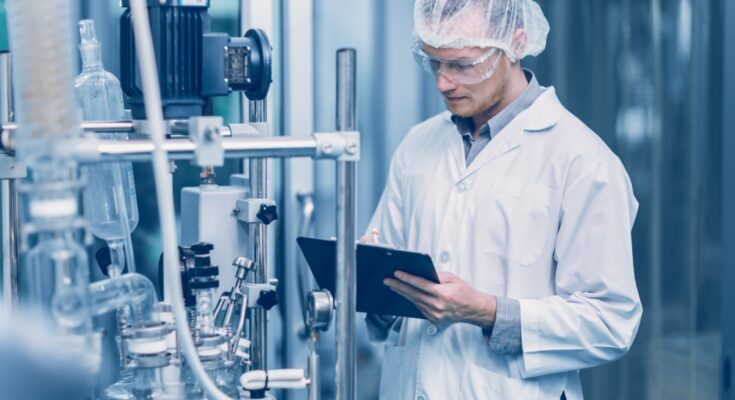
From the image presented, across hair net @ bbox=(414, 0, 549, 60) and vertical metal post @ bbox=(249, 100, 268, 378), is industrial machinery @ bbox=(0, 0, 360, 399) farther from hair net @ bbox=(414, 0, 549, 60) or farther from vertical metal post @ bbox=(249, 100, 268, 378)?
hair net @ bbox=(414, 0, 549, 60)

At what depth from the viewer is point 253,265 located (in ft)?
4.70

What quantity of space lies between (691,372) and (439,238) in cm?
125

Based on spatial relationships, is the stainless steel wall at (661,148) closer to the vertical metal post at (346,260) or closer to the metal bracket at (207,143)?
the vertical metal post at (346,260)

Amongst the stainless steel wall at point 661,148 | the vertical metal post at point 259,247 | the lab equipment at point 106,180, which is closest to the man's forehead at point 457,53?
the vertical metal post at point 259,247

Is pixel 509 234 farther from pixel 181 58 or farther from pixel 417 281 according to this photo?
pixel 181 58

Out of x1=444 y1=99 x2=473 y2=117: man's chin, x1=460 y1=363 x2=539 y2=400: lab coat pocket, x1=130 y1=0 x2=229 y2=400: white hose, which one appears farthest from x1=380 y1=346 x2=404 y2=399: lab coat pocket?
x1=130 y1=0 x2=229 y2=400: white hose

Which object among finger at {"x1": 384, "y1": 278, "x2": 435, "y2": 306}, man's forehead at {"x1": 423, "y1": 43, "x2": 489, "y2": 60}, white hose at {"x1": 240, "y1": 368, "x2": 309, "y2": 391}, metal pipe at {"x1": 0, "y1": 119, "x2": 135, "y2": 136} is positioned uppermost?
man's forehead at {"x1": 423, "y1": 43, "x2": 489, "y2": 60}

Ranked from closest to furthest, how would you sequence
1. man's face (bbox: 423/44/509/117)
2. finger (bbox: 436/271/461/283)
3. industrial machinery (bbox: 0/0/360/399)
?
industrial machinery (bbox: 0/0/360/399)
finger (bbox: 436/271/461/283)
man's face (bbox: 423/44/509/117)

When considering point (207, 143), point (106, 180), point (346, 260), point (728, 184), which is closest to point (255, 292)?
point (106, 180)

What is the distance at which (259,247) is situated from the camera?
61.3 inches

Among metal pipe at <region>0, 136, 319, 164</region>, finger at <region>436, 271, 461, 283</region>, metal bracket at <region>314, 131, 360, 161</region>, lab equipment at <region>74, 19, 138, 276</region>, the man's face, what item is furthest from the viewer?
the man's face

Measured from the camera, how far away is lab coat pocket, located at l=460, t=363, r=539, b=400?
1.70 m

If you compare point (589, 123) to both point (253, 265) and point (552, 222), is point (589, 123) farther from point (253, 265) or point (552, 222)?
point (253, 265)

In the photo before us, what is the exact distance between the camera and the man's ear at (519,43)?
5.93ft
